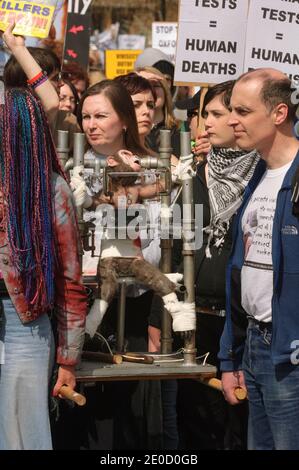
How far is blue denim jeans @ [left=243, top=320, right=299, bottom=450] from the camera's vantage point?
4.46 m

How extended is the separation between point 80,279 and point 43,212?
34 centimetres

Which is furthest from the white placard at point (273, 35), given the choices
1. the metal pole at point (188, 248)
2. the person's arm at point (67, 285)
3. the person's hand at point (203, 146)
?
the person's arm at point (67, 285)

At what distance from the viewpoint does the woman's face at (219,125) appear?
19.2ft

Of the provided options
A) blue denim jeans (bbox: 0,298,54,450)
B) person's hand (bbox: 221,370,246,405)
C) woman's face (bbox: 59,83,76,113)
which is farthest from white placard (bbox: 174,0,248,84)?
blue denim jeans (bbox: 0,298,54,450)

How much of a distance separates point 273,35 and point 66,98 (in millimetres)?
1456

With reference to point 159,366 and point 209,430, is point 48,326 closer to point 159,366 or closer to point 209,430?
point 159,366

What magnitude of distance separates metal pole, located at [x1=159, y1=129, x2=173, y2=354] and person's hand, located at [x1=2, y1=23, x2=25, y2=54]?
915 millimetres

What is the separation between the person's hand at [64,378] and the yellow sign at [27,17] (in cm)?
203

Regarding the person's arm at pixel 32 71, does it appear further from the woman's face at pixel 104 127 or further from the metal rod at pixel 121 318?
the metal rod at pixel 121 318

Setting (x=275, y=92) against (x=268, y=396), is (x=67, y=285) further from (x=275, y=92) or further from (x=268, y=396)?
(x=275, y=92)

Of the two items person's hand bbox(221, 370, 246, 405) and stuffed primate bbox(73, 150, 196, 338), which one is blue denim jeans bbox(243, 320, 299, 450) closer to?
person's hand bbox(221, 370, 246, 405)

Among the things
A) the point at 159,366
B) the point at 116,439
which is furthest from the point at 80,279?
the point at 116,439

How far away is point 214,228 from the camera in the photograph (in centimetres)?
566

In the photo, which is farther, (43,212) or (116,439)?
(116,439)
